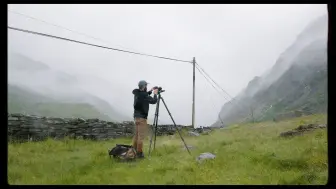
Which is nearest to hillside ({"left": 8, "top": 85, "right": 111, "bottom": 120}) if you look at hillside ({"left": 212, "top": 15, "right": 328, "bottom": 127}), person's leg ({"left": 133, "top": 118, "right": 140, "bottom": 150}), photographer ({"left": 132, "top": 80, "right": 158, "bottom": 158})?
hillside ({"left": 212, "top": 15, "right": 328, "bottom": 127})

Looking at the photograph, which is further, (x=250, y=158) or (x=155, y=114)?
(x=155, y=114)

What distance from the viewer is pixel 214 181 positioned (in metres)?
6.27

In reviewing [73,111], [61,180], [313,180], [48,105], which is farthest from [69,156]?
[48,105]

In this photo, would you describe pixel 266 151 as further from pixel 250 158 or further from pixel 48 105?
pixel 48 105

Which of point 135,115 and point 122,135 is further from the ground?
point 135,115

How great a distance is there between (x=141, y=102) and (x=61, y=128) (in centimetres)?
556

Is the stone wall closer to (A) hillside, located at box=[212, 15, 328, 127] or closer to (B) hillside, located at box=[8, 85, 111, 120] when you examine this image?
(A) hillside, located at box=[212, 15, 328, 127]

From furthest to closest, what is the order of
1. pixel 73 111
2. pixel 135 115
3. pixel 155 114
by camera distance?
pixel 73 111 < pixel 155 114 < pixel 135 115

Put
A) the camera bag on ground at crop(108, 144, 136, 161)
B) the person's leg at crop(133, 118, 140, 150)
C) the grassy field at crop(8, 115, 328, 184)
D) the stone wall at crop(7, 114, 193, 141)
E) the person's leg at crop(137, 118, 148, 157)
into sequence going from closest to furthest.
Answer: the grassy field at crop(8, 115, 328, 184) → the camera bag on ground at crop(108, 144, 136, 161) → the person's leg at crop(137, 118, 148, 157) → the person's leg at crop(133, 118, 140, 150) → the stone wall at crop(7, 114, 193, 141)

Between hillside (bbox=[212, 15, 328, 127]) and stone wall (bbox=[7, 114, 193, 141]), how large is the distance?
25.1m

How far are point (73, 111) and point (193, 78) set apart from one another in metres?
70.3

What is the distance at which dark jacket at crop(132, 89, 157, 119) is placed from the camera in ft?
29.5

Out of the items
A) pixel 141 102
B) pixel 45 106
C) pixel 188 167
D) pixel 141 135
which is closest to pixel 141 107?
pixel 141 102

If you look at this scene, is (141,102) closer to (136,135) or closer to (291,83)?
(136,135)
